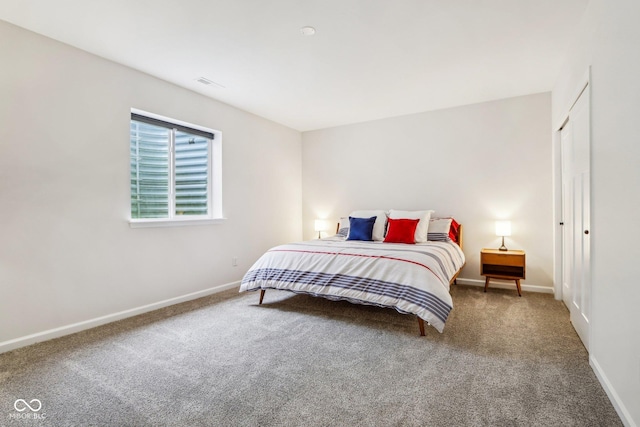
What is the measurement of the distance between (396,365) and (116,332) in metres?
2.31

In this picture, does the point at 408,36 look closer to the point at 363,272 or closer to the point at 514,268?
the point at 363,272

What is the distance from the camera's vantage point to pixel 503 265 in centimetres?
384

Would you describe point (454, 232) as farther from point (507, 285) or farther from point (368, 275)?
point (368, 275)

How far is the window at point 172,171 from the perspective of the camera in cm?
336

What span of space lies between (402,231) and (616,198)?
2383 millimetres

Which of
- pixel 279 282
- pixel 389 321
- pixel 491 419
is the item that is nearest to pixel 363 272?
pixel 389 321

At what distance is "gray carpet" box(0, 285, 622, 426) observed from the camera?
1.57 m

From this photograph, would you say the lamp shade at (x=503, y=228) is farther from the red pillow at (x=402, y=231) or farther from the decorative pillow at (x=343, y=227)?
the decorative pillow at (x=343, y=227)

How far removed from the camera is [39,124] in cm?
253

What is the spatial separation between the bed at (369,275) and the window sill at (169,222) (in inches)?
39.1

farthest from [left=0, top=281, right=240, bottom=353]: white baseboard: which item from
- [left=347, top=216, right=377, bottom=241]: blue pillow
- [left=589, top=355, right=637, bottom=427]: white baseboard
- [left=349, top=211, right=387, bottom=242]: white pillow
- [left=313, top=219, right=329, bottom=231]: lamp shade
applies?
[left=589, top=355, right=637, bottom=427]: white baseboard

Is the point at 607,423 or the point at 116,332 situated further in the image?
the point at 116,332

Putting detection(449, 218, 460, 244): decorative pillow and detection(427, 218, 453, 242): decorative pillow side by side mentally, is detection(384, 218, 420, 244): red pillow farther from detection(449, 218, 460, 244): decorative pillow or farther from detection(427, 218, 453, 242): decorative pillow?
detection(449, 218, 460, 244): decorative pillow

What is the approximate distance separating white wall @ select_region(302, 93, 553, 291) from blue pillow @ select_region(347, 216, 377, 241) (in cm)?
81
